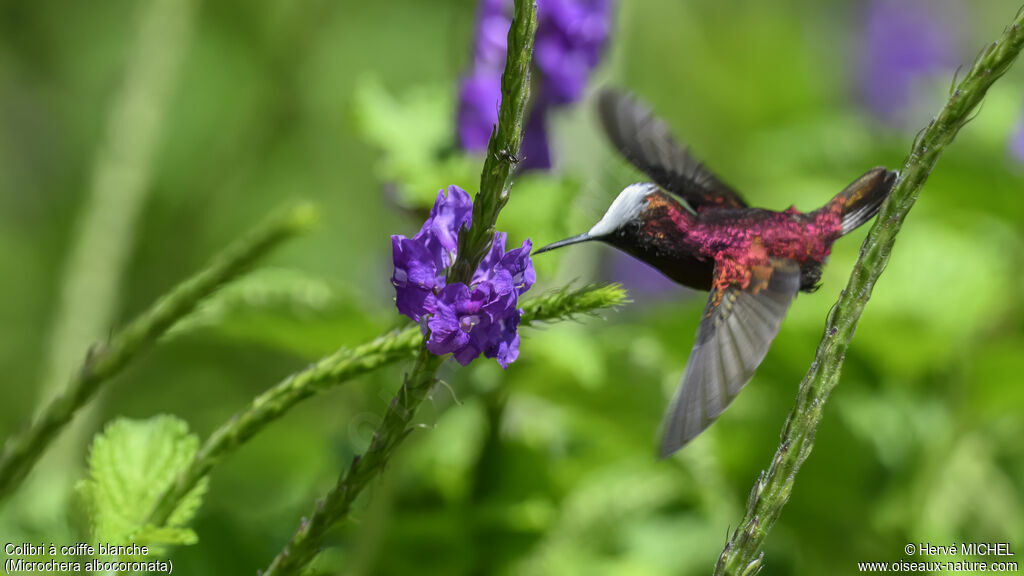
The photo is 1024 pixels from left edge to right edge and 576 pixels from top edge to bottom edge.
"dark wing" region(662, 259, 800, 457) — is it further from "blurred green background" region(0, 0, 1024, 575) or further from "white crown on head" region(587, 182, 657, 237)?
"blurred green background" region(0, 0, 1024, 575)

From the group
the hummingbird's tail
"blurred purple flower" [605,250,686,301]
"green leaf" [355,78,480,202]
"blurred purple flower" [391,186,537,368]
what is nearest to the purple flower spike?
"blurred purple flower" [391,186,537,368]

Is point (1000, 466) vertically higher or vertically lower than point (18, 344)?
lower

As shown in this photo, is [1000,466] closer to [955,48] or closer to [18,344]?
[18,344]

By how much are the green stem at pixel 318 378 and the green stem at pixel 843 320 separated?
0.11 metres

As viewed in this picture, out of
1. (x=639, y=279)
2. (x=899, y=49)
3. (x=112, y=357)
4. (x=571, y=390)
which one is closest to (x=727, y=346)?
(x=112, y=357)

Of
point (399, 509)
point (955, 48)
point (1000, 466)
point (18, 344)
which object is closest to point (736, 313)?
point (399, 509)

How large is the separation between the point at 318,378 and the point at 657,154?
33 centimetres

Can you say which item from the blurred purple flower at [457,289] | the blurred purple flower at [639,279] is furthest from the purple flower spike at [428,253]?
the blurred purple flower at [639,279]

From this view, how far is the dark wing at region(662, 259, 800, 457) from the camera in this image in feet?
1.75

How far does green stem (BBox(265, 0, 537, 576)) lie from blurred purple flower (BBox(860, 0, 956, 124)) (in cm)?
260

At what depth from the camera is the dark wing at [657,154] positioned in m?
0.74

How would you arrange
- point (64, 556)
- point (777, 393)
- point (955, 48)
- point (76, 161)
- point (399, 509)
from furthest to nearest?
point (955, 48), point (76, 161), point (777, 393), point (399, 509), point (64, 556)

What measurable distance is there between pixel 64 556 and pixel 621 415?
656 mm

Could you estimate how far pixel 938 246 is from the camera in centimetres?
137
